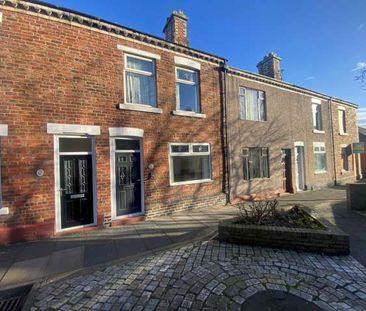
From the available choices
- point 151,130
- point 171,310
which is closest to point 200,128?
point 151,130

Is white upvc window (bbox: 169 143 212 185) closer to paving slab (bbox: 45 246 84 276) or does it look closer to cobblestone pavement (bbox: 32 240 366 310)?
paving slab (bbox: 45 246 84 276)

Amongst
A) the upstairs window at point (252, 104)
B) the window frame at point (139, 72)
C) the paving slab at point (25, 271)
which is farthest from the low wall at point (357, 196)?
the paving slab at point (25, 271)

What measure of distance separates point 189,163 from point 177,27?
5565mm

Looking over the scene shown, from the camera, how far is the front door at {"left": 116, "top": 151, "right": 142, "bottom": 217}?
25.5 ft

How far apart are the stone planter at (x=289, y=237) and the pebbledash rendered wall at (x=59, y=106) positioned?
11.7ft

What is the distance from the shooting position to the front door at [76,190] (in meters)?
6.83

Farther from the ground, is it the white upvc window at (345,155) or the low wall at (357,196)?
the white upvc window at (345,155)

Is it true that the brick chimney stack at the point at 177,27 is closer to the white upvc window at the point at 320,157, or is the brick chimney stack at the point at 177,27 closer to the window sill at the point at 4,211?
the window sill at the point at 4,211

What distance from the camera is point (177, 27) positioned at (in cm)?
1021

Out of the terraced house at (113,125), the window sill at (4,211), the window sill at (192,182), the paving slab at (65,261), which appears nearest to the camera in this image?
the paving slab at (65,261)

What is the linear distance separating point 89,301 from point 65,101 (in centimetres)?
525

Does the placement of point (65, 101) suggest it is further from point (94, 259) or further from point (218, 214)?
point (218, 214)

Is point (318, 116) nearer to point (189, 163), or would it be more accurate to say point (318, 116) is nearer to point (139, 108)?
point (189, 163)

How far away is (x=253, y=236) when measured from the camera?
5.19 m
